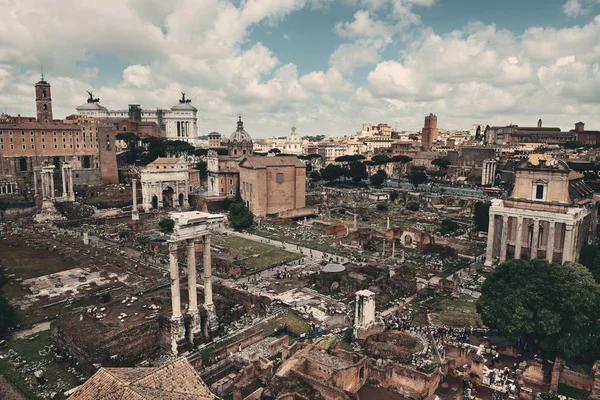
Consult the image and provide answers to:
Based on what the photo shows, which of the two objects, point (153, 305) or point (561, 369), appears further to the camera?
point (153, 305)

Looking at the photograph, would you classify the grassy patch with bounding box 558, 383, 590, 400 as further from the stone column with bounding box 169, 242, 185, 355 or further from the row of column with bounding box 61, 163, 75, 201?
the row of column with bounding box 61, 163, 75, 201

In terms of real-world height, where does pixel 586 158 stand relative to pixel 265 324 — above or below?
above

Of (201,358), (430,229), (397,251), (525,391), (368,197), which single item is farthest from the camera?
(368,197)

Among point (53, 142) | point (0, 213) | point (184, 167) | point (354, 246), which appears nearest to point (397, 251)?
point (354, 246)

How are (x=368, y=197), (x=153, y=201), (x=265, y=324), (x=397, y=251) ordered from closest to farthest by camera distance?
(x=265, y=324)
(x=397, y=251)
(x=153, y=201)
(x=368, y=197)

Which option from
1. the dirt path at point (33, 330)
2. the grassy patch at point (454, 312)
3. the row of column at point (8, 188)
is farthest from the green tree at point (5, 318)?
the row of column at point (8, 188)

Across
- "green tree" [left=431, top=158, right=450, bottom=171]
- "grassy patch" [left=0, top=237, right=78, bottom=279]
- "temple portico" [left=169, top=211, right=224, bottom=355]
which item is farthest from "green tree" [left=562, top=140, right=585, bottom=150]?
"grassy patch" [left=0, top=237, right=78, bottom=279]

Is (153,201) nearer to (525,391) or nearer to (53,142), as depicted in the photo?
(53,142)
